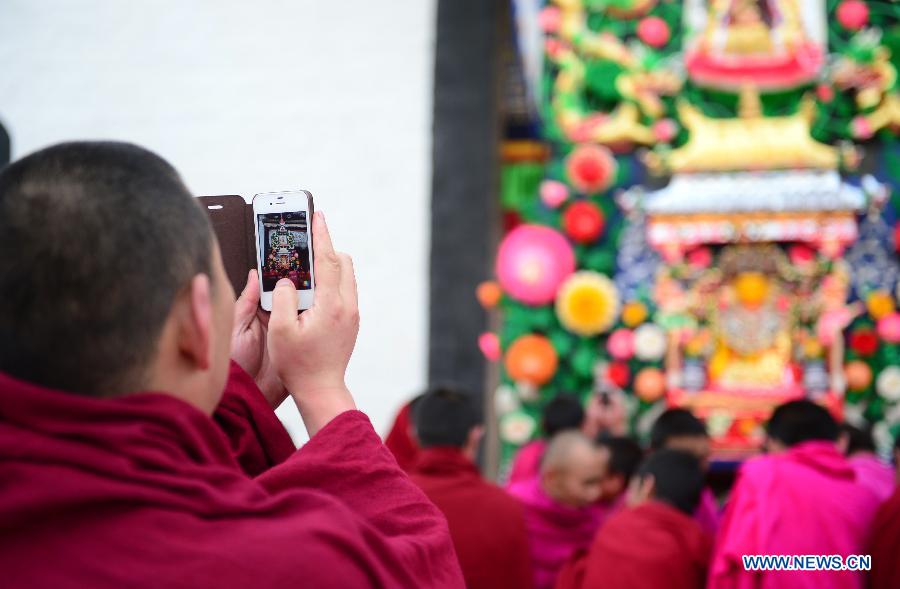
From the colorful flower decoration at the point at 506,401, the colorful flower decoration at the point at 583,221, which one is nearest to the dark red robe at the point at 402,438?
the colorful flower decoration at the point at 506,401

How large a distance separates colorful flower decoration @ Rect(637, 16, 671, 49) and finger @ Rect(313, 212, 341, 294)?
6.36m

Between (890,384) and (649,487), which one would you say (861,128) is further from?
(649,487)

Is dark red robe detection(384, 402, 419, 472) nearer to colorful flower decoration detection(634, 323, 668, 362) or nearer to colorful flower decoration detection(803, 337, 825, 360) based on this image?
colorful flower decoration detection(634, 323, 668, 362)

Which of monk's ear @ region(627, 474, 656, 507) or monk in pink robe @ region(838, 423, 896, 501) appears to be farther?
monk in pink robe @ region(838, 423, 896, 501)

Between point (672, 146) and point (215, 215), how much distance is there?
6230mm

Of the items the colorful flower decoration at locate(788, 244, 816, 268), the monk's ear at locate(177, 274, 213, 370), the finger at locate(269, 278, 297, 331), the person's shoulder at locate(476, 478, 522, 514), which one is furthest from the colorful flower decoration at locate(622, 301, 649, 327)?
the monk's ear at locate(177, 274, 213, 370)

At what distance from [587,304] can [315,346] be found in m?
5.65

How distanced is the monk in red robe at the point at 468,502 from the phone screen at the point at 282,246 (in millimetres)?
1594

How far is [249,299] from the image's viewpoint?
0.88 metres

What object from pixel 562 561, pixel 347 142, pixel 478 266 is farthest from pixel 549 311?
pixel 347 142

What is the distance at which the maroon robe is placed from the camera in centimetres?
241

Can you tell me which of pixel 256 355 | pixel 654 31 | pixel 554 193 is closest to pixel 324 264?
pixel 256 355

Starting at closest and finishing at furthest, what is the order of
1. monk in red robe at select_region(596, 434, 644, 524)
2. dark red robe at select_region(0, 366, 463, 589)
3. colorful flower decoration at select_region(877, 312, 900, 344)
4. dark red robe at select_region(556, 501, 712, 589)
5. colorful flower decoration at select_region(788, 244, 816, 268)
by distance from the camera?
dark red robe at select_region(0, 366, 463, 589) → dark red robe at select_region(556, 501, 712, 589) → monk in red robe at select_region(596, 434, 644, 524) → colorful flower decoration at select_region(877, 312, 900, 344) → colorful flower decoration at select_region(788, 244, 816, 268)

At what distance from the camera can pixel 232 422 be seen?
0.84 meters
